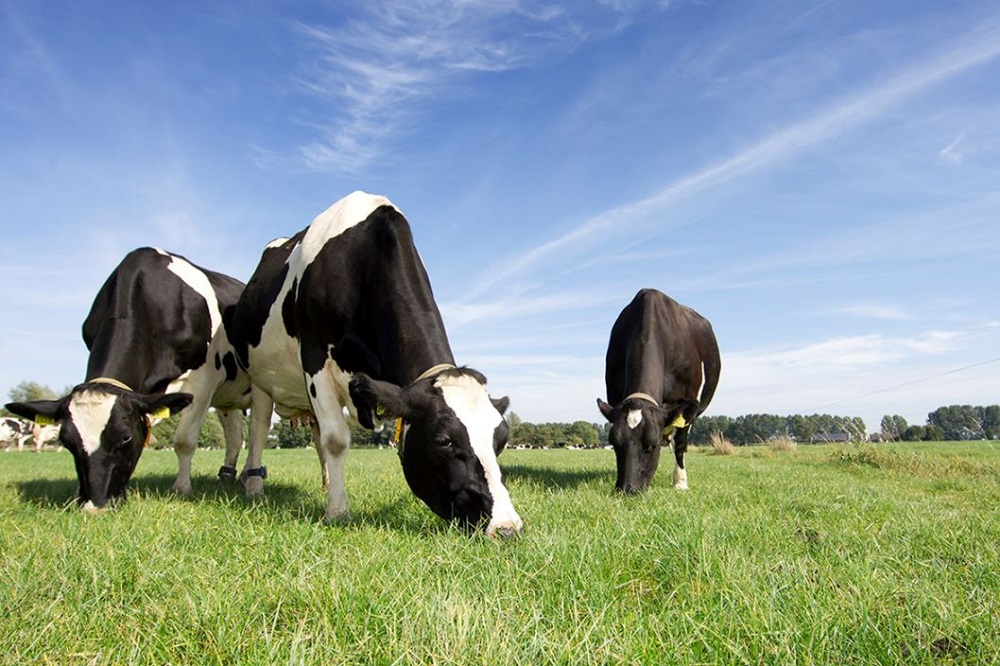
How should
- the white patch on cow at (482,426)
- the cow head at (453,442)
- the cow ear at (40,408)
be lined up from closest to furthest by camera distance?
the white patch on cow at (482,426) → the cow head at (453,442) → the cow ear at (40,408)

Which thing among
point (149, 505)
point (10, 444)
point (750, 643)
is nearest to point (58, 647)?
point (750, 643)

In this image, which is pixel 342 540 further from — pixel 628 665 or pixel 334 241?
pixel 334 241

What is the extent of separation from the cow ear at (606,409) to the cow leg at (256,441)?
4.63 m

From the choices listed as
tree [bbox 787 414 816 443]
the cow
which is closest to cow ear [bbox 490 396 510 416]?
the cow

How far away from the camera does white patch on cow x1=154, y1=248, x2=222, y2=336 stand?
28.4 feet

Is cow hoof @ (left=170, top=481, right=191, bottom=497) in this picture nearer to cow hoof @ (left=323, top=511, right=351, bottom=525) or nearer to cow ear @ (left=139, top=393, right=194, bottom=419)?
cow ear @ (left=139, top=393, right=194, bottom=419)

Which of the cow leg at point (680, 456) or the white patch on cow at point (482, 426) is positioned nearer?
the white patch on cow at point (482, 426)

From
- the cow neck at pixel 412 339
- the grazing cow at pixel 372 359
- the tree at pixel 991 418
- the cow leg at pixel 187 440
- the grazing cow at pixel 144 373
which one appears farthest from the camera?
the tree at pixel 991 418

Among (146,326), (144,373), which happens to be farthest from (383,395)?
(146,326)

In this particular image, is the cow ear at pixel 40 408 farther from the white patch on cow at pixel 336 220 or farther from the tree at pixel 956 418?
the tree at pixel 956 418

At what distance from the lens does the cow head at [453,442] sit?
4598 mm

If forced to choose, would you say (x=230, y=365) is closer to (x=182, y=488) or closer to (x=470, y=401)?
(x=182, y=488)

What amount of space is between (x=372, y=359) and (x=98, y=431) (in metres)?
2.86

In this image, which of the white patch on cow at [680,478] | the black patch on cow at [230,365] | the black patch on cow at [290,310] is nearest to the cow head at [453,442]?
the black patch on cow at [290,310]
